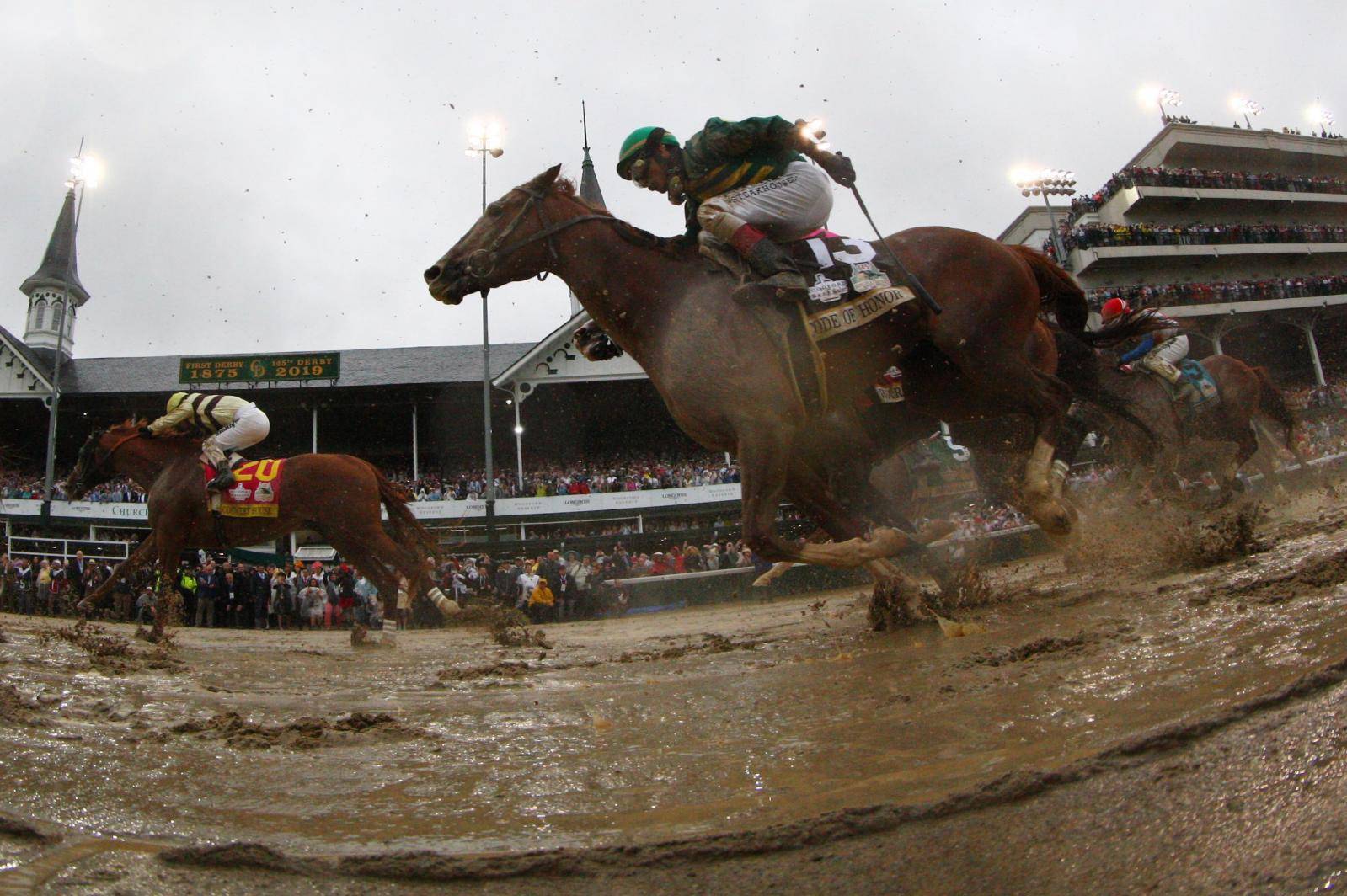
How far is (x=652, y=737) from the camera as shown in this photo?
2.77 m

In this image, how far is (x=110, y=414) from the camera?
28688 millimetres

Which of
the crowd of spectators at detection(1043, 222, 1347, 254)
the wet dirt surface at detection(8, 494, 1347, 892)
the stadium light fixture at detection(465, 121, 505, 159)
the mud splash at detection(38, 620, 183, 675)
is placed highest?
the crowd of spectators at detection(1043, 222, 1347, 254)

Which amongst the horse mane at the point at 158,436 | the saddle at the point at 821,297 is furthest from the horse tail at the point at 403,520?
the saddle at the point at 821,297

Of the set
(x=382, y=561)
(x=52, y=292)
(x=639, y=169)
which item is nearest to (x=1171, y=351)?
(x=639, y=169)

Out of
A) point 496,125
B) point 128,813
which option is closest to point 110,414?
point 496,125

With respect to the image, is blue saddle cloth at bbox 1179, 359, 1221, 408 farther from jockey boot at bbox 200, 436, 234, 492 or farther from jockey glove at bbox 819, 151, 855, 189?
jockey boot at bbox 200, 436, 234, 492

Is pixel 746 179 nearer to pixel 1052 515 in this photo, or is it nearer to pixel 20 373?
pixel 1052 515

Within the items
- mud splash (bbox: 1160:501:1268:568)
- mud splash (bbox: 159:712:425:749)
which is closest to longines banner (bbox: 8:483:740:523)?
mud splash (bbox: 1160:501:1268:568)

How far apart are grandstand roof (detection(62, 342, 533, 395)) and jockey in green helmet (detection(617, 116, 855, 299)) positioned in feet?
75.0

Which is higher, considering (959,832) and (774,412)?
(774,412)

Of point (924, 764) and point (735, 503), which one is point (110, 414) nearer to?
point (735, 503)

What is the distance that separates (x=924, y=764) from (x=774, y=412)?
9.24 ft

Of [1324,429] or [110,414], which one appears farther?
[110,414]

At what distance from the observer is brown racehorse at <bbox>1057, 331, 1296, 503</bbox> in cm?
990
